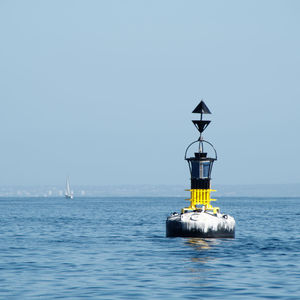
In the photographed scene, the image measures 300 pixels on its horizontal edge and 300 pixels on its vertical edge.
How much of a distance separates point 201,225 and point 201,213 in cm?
78

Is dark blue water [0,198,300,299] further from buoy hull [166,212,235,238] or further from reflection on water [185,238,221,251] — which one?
buoy hull [166,212,235,238]

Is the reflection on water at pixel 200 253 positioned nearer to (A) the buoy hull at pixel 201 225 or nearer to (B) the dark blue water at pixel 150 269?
(B) the dark blue water at pixel 150 269

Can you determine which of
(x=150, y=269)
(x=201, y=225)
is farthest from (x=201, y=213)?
(x=150, y=269)

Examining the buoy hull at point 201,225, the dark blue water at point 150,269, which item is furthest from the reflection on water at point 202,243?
the buoy hull at point 201,225

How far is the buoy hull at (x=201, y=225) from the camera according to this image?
153 feet

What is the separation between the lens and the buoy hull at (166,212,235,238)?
153 ft

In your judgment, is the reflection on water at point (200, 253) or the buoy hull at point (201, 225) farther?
the buoy hull at point (201, 225)

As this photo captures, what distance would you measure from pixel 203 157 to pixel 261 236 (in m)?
12.8

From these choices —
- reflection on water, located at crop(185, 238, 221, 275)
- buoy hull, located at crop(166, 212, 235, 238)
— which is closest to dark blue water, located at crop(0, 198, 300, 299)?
reflection on water, located at crop(185, 238, 221, 275)

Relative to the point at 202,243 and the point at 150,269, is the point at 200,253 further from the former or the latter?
the point at 150,269

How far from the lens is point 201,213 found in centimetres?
4678

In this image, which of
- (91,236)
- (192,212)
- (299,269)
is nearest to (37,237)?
(91,236)

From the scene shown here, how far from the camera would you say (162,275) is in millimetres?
32219

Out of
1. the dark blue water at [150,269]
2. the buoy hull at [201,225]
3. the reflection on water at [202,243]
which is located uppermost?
the buoy hull at [201,225]
